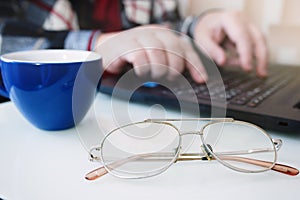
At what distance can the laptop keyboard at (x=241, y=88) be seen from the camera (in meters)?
0.36

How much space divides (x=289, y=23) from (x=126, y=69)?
59 centimetres

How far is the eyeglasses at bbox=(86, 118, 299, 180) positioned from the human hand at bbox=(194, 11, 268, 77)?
0.25 metres

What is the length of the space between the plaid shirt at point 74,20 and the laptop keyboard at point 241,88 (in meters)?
0.19

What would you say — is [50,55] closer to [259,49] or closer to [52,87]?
[52,87]

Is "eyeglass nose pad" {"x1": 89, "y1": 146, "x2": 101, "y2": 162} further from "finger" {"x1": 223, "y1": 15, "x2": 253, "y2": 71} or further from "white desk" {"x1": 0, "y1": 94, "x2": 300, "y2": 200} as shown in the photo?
"finger" {"x1": 223, "y1": 15, "x2": 253, "y2": 71}

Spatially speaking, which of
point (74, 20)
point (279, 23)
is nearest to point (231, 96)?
point (74, 20)

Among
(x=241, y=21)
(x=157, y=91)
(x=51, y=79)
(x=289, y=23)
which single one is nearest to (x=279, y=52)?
(x=289, y=23)

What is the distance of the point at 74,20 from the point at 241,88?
0.43 meters

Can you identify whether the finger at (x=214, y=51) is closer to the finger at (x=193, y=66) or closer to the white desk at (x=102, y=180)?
the finger at (x=193, y=66)

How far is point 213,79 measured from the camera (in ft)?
1.53

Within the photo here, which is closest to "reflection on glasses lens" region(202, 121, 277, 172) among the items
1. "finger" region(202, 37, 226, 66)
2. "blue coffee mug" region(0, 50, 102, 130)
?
"blue coffee mug" region(0, 50, 102, 130)

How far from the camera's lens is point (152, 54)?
0.42m

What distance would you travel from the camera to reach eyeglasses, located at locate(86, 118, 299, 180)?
24cm

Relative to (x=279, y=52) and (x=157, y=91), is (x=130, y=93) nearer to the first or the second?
(x=157, y=91)
